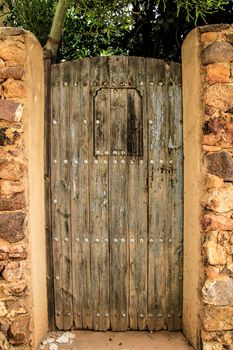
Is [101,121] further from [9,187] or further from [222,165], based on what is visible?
[222,165]

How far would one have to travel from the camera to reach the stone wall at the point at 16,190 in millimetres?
2402

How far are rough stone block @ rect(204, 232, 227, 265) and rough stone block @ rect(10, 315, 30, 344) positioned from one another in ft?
4.10

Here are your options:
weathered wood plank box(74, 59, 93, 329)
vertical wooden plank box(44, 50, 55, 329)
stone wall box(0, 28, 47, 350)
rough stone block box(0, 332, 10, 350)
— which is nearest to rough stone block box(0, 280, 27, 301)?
stone wall box(0, 28, 47, 350)

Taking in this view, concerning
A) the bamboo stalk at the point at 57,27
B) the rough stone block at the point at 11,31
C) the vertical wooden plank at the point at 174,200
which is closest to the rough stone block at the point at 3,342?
the vertical wooden plank at the point at 174,200

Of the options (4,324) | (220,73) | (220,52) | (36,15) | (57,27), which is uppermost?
(36,15)

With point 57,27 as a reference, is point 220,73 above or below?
below

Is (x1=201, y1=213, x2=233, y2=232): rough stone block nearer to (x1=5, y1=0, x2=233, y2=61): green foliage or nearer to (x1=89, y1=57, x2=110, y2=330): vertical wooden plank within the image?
(x1=89, y1=57, x2=110, y2=330): vertical wooden plank

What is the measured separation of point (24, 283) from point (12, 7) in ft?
8.02

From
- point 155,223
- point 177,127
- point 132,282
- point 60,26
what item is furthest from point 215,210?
point 60,26

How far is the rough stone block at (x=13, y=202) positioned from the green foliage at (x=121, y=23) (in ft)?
4.47

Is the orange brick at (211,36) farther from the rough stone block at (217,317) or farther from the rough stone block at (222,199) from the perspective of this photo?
the rough stone block at (217,317)

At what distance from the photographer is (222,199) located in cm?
238

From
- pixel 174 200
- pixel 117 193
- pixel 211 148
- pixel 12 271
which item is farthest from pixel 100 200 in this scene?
pixel 211 148

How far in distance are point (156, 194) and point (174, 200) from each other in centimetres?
14
